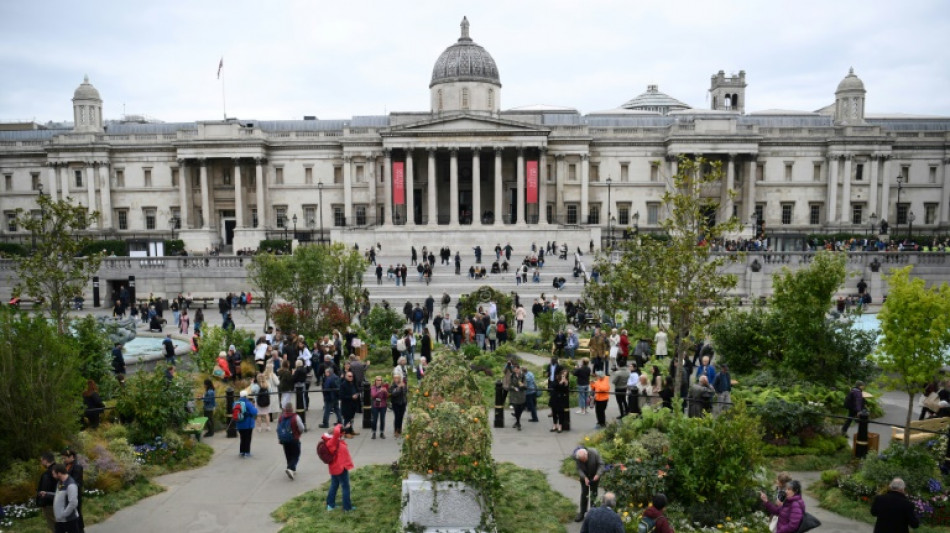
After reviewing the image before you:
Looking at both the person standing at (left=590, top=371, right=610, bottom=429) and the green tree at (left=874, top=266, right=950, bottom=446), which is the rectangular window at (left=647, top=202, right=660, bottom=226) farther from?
the green tree at (left=874, top=266, right=950, bottom=446)

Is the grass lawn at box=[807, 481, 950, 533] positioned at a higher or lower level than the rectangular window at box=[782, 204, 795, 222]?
lower

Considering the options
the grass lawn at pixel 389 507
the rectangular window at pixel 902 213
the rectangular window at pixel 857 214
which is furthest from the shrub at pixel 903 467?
the rectangular window at pixel 902 213

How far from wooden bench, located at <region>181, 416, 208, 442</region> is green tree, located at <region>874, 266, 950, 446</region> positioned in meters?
14.6

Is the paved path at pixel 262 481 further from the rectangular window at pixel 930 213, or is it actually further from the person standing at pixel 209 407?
the rectangular window at pixel 930 213

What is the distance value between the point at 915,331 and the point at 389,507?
1041 cm

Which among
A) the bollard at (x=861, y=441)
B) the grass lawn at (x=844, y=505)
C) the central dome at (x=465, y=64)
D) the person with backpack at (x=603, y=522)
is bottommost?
the grass lawn at (x=844, y=505)

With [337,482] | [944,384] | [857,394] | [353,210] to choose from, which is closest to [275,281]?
[337,482]

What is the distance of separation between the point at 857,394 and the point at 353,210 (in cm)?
5466

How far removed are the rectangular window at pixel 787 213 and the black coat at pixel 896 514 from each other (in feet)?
199

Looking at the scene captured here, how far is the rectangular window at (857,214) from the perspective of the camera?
212 feet

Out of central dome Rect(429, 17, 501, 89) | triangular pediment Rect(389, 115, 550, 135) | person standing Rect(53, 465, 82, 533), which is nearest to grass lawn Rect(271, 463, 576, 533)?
person standing Rect(53, 465, 82, 533)

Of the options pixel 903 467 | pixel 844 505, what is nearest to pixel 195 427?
pixel 844 505

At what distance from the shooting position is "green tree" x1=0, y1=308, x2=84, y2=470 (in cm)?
1195

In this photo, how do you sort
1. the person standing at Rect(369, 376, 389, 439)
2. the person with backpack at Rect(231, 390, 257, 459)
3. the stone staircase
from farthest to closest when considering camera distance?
the stone staircase
the person standing at Rect(369, 376, 389, 439)
the person with backpack at Rect(231, 390, 257, 459)
